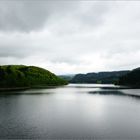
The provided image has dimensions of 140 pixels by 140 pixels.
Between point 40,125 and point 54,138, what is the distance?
10.2 meters

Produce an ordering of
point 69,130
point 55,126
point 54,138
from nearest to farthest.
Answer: point 54,138
point 69,130
point 55,126

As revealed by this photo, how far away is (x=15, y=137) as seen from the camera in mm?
32625

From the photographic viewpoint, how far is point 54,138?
3241 cm

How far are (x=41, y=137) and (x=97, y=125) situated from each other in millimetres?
13737

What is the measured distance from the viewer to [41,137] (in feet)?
108

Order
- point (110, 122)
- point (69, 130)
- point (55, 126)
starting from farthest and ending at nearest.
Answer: point (110, 122), point (55, 126), point (69, 130)

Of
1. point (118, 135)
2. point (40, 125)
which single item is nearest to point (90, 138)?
point (118, 135)

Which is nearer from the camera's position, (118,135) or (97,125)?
(118,135)

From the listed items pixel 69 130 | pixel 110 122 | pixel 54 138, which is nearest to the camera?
pixel 54 138

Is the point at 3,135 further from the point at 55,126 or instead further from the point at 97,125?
the point at 97,125

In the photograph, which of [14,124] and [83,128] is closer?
[83,128]

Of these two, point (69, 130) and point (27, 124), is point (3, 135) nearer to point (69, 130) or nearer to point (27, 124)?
point (27, 124)

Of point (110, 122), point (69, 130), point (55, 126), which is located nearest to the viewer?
point (69, 130)

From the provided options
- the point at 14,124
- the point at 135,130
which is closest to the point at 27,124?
the point at 14,124
